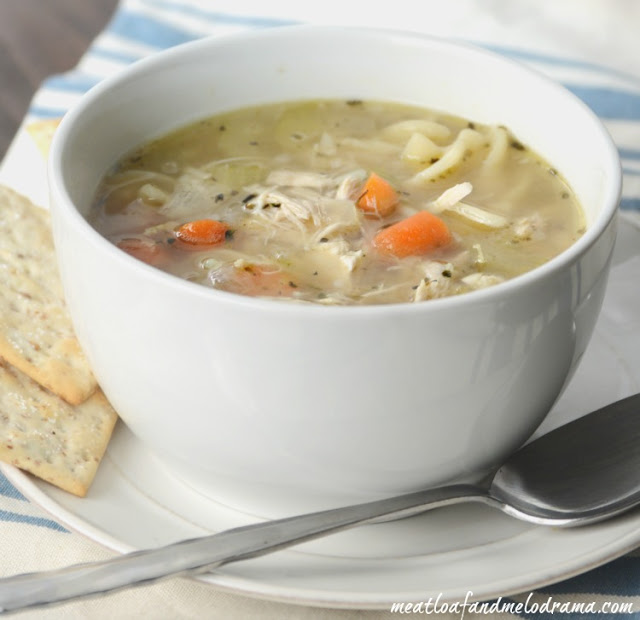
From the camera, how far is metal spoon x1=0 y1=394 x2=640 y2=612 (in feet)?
5.33

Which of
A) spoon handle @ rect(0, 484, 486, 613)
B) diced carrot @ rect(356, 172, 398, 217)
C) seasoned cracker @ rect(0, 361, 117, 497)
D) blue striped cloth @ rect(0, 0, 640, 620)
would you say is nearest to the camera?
spoon handle @ rect(0, 484, 486, 613)

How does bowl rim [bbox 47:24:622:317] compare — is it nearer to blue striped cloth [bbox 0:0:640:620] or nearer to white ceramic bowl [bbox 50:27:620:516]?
white ceramic bowl [bbox 50:27:620:516]

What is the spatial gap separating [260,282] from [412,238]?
1.22 ft

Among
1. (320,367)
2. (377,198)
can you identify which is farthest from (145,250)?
(320,367)

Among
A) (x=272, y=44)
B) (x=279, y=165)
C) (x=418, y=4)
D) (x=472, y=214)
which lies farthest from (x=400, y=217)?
(x=418, y=4)

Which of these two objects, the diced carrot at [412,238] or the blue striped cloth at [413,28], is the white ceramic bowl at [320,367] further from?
the blue striped cloth at [413,28]

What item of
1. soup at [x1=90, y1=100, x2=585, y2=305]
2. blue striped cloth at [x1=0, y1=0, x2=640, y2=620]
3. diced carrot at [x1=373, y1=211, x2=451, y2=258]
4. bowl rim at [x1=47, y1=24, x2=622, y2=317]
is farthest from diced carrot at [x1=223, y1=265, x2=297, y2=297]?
blue striped cloth at [x1=0, y1=0, x2=640, y2=620]

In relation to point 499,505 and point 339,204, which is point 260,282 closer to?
point 339,204

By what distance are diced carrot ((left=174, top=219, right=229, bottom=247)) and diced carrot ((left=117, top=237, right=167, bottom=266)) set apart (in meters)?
0.06

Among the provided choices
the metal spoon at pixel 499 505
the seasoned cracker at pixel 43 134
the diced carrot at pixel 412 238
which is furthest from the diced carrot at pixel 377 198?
the seasoned cracker at pixel 43 134

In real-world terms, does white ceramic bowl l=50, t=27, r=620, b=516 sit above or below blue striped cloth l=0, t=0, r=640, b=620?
above

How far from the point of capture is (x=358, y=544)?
1.87 metres

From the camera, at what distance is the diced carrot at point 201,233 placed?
7.25 ft

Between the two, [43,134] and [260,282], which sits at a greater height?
[260,282]
